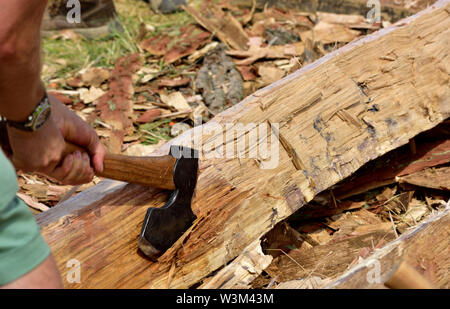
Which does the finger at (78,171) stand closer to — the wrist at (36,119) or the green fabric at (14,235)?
the wrist at (36,119)

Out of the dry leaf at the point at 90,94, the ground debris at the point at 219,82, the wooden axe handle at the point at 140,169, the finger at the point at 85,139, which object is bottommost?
the dry leaf at the point at 90,94

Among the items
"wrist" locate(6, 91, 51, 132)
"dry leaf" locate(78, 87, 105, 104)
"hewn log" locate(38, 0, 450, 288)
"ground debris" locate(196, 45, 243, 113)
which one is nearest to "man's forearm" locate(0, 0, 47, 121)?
"wrist" locate(6, 91, 51, 132)

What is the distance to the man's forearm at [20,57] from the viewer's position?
174 cm

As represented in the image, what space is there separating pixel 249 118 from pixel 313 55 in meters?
2.21

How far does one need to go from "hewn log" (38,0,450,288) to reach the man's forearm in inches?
27.6

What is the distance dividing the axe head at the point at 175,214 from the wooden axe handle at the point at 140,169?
42 mm

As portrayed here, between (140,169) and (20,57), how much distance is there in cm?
80

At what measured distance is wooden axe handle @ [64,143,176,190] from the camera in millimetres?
2279

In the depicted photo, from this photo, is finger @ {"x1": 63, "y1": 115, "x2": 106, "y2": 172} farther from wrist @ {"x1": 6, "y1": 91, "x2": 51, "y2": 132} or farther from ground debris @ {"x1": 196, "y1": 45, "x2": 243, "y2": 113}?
ground debris @ {"x1": 196, "y1": 45, "x2": 243, "y2": 113}

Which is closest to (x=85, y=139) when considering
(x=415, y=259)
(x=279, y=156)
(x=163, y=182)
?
(x=163, y=182)

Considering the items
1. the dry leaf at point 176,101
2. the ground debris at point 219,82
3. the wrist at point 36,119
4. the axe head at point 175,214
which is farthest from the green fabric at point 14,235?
the dry leaf at point 176,101

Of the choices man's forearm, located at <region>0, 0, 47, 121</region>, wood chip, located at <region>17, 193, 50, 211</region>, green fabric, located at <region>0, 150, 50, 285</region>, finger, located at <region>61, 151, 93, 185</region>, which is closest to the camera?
green fabric, located at <region>0, 150, 50, 285</region>

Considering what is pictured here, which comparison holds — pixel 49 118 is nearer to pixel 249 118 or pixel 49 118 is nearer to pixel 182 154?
pixel 182 154
